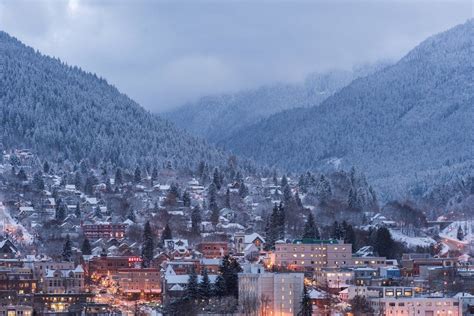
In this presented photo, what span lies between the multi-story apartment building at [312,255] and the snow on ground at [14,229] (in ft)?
111

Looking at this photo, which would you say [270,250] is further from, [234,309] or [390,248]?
[234,309]

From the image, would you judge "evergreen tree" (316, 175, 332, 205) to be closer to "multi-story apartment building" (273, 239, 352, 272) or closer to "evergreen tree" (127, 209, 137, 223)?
"evergreen tree" (127, 209, 137, 223)

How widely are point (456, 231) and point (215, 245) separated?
34.7m

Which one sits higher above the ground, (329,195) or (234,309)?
(329,195)

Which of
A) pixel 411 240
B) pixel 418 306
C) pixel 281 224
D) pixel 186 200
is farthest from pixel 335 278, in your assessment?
pixel 186 200

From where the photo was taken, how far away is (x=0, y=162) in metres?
182

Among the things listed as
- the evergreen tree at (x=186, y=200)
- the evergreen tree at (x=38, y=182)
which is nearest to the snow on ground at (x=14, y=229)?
the evergreen tree at (x=38, y=182)

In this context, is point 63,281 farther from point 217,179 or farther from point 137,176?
point 217,179

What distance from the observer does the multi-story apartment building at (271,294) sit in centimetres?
9650

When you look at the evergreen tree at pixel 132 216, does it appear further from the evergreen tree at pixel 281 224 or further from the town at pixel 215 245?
the evergreen tree at pixel 281 224

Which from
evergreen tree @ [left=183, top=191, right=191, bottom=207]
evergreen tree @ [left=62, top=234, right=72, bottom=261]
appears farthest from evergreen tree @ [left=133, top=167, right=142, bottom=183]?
evergreen tree @ [left=62, top=234, right=72, bottom=261]

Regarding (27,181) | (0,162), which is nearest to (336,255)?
(27,181)

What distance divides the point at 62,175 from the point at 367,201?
38.6m

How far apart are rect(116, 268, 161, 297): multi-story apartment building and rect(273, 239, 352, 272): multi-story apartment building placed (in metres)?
9.84
